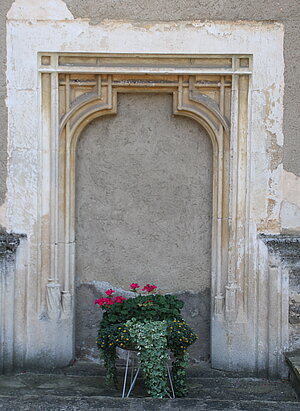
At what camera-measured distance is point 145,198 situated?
6.36 meters

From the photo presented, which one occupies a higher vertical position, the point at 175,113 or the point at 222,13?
the point at 222,13

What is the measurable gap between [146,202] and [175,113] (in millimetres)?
929

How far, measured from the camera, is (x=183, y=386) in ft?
18.1

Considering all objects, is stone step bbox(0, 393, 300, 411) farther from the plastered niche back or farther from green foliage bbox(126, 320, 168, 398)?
the plastered niche back

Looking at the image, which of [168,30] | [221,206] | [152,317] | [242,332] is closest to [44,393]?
[152,317]

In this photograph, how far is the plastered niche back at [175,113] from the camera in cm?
596

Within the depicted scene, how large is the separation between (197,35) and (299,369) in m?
3.19

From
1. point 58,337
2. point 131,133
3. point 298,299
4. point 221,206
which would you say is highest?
point 131,133

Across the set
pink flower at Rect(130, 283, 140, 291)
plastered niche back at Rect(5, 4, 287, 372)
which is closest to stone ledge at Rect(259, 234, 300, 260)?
plastered niche back at Rect(5, 4, 287, 372)

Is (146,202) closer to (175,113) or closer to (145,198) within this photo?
(145,198)

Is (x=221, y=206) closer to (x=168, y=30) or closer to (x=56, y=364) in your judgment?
(x=168, y=30)

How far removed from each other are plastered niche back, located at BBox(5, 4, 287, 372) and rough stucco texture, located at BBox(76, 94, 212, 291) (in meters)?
0.15

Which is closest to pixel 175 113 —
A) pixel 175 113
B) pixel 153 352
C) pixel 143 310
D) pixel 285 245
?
pixel 175 113

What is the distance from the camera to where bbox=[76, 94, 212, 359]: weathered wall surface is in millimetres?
6324
